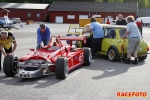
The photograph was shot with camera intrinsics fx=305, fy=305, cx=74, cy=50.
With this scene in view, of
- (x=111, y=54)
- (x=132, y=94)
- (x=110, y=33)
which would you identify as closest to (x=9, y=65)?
(x=132, y=94)

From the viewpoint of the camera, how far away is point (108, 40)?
12695mm

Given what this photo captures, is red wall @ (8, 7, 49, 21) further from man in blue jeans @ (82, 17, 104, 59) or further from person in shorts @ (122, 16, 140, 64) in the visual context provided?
person in shorts @ (122, 16, 140, 64)

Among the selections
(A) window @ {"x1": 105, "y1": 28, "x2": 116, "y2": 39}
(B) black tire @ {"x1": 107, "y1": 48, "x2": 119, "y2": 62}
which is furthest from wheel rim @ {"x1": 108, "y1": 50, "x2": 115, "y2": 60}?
(A) window @ {"x1": 105, "y1": 28, "x2": 116, "y2": 39}

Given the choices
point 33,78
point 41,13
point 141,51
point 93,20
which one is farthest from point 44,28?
point 41,13

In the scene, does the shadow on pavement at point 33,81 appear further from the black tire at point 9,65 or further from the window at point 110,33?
the window at point 110,33

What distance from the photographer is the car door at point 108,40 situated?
12508mm

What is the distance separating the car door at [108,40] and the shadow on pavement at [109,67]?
1.67ft

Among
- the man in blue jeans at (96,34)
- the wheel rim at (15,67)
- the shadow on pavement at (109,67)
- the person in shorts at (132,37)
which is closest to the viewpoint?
the wheel rim at (15,67)

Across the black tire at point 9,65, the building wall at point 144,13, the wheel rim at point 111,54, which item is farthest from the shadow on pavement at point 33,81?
the building wall at point 144,13

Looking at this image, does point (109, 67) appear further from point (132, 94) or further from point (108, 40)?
point (132, 94)

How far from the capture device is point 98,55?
46.2 feet

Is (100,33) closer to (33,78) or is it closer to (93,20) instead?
(93,20)

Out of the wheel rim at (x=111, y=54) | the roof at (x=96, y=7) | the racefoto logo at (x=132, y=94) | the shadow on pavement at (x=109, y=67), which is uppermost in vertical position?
the roof at (x=96, y=7)

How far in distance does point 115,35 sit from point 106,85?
479 cm
